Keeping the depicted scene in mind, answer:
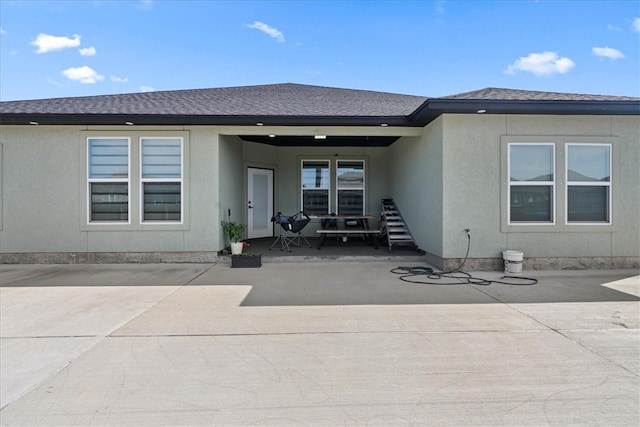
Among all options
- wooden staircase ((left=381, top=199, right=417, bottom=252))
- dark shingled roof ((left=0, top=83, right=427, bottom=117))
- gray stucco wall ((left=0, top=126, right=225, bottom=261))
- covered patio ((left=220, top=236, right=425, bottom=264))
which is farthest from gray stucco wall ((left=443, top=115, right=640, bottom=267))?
gray stucco wall ((left=0, top=126, right=225, bottom=261))

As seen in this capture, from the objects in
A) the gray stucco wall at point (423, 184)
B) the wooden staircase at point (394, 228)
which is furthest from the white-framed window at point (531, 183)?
the wooden staircase at point (394, 228)

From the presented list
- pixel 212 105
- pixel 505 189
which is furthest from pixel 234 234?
pixel 505 189

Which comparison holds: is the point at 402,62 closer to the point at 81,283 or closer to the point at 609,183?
the point at 609,183

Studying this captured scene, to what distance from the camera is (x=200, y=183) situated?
7652 millimetres

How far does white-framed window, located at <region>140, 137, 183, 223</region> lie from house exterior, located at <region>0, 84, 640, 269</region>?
0.03 m

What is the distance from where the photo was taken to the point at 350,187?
38.1 feet

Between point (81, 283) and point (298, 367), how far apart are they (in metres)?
4.79

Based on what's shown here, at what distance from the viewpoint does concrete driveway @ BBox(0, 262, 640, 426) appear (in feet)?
7.28

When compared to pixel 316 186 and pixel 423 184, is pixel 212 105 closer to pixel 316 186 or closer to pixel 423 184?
pixel 316 186

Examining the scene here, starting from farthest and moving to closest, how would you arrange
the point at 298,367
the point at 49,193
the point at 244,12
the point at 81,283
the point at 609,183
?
the point at 244,12 < the point at 49,193 < the point at 609,183 < the point at 81,283 < the point at 298,367

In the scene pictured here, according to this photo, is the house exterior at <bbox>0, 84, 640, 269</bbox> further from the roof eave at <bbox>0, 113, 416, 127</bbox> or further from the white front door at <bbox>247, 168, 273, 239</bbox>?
the white front door at <bbox>247, 168, 273, 239</bbox>

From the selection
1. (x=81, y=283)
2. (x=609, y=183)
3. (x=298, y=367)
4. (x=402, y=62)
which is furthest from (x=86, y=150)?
(x=402, y=62)

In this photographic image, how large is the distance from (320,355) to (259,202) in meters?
8.45

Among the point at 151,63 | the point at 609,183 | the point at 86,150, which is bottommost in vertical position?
the point at 609,183
